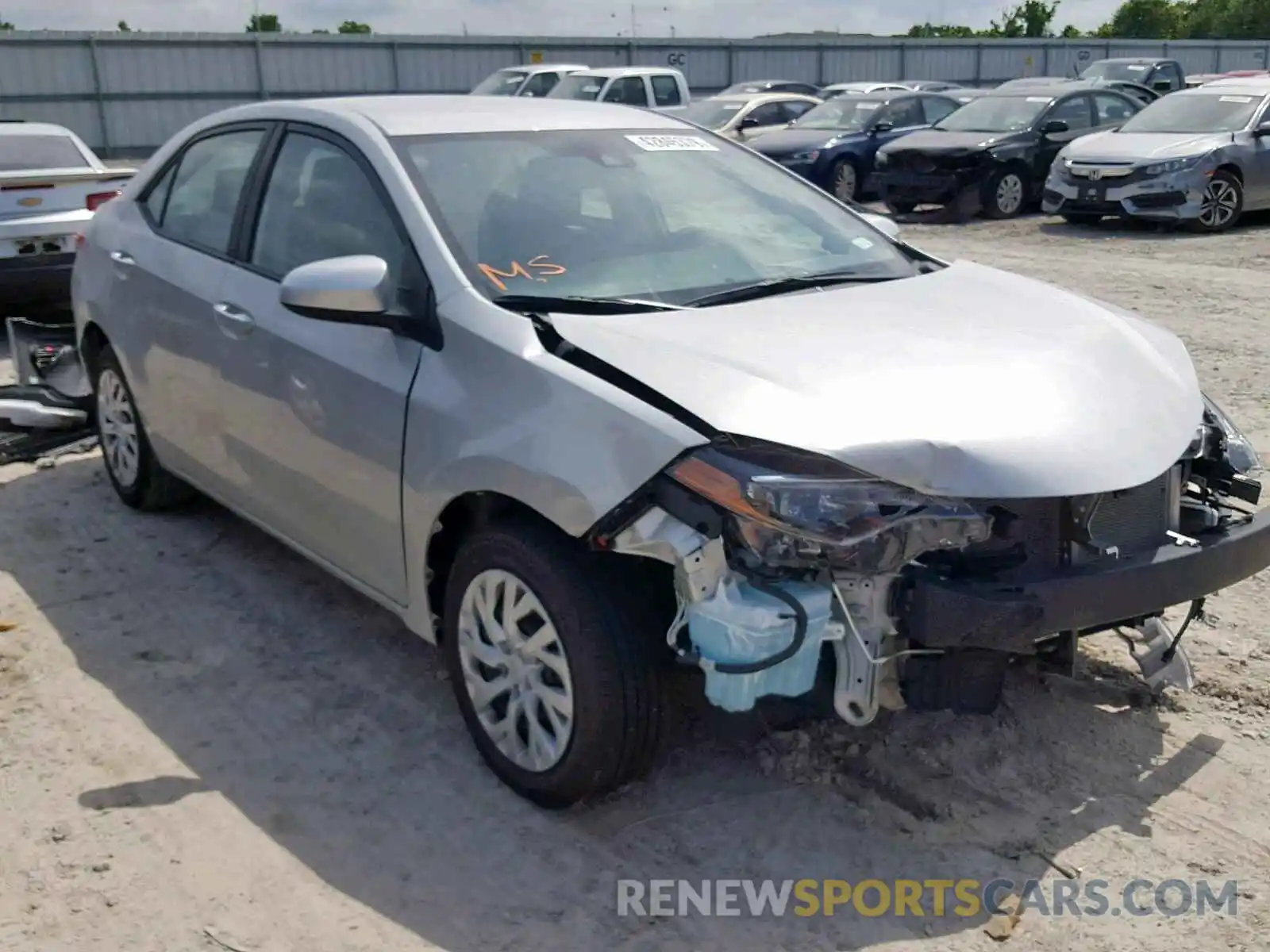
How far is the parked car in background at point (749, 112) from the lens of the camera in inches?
795

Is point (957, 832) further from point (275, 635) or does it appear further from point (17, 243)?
point (17, 243)

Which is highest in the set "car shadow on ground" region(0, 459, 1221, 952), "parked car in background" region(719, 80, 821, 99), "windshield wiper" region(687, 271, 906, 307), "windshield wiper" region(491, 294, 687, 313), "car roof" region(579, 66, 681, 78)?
"car roof" region(579, 66, 681, 78)

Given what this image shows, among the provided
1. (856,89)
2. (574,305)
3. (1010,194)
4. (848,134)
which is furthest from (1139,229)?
(574,305)

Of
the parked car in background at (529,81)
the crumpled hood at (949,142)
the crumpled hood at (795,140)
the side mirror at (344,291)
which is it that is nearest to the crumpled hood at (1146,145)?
the crumpled hood at (949,142)

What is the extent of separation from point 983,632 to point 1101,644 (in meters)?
1.48

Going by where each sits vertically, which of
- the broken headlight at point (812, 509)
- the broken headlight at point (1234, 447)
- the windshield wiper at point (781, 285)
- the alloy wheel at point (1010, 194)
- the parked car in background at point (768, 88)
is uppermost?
the parked car in background at point (768, 88)

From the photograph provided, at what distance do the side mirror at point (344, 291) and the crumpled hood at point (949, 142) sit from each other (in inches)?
543

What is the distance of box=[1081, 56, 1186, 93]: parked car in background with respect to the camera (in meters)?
23.7

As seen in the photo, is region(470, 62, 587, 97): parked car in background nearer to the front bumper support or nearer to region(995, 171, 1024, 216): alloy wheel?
region(995, 171, 1024, 216): alloy wheel

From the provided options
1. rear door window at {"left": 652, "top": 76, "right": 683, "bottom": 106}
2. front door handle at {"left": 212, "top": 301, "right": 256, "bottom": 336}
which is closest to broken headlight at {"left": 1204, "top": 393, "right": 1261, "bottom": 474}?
front door handle at {"left": 212, "top": 301, "right": 256, "bottom": 336}

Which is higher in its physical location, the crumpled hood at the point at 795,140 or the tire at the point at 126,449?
the crumpled hood at the point at 795,140

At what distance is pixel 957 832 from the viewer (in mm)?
3266

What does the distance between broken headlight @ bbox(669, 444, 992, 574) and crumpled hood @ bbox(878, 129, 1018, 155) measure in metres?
14.2

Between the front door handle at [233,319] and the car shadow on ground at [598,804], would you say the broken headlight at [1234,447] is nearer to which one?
the car shadow on ground at [598,804]
